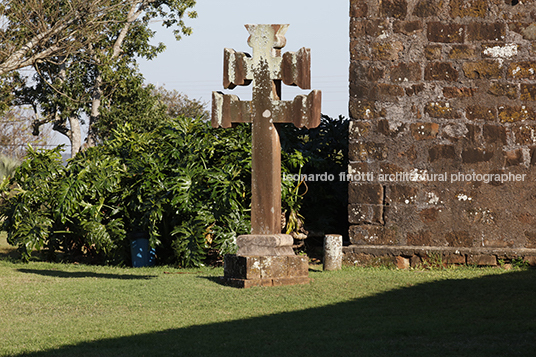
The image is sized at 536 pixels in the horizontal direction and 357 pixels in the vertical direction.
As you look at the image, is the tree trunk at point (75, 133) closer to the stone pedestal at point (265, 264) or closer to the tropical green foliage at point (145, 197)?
the tropical green foliage at point (145, 197)

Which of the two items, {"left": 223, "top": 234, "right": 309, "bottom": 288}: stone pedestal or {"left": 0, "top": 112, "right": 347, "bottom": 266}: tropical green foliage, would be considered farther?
{"left": 0, "top": 112, "right": 347, "bottom": 266}: tropical green foliage

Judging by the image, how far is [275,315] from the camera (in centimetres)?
461

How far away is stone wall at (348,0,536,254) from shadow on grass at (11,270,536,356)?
180 cm

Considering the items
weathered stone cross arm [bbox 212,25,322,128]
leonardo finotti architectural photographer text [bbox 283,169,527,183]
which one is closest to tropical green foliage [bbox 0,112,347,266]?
leonardo finotti architectural photographer text [bbox 283,169,527,183]

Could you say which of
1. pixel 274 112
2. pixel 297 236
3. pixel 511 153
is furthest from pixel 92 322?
pixel 511 153

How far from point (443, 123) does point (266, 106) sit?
218 cm

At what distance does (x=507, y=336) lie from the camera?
12.3 feet

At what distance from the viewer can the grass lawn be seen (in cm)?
365

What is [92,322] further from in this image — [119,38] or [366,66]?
[119,38]

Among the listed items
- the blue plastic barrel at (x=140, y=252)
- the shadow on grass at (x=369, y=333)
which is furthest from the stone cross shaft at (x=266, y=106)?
the blue plastic barrel at (x=140, y=252)

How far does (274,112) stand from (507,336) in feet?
9.87

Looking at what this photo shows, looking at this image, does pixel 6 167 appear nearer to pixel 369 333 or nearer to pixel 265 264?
pixel 265 264

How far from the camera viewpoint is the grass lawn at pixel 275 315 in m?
3.65

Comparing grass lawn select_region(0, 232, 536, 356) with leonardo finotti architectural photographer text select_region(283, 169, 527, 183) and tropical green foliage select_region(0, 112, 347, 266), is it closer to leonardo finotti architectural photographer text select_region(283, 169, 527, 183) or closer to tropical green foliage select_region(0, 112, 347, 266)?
tropical green foliage select_region(0, 112, 347, 266)
